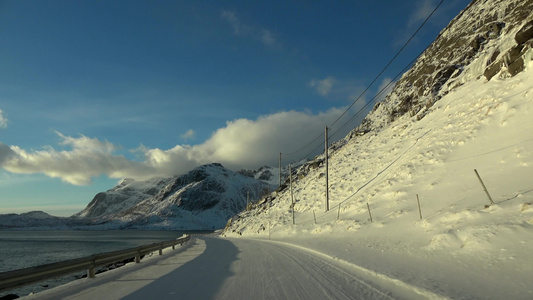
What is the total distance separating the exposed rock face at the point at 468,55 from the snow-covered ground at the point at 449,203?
3.49m

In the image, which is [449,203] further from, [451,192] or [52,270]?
[52,270]

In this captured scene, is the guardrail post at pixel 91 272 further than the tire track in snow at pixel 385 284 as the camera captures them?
Yes

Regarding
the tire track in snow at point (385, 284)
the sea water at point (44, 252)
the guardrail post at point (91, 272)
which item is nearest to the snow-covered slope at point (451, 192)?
the tire track in snow at point (385, 284)

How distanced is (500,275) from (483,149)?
1820 cm

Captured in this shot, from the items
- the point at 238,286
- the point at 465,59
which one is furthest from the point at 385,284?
the point at 465,59

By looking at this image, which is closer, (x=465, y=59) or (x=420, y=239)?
(x=420, y=239)

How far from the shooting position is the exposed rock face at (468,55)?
34.6 meters

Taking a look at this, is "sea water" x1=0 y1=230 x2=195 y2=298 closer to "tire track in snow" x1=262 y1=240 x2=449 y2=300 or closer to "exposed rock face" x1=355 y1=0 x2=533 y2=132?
"tire track in snow" x1=262 y1=240 x2=449 y2=300

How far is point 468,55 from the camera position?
184 ft

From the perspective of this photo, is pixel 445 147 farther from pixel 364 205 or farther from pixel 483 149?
pixel 364 205

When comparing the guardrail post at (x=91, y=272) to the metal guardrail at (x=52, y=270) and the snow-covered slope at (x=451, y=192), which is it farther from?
the snow-covered slope at (x=451, y=192)

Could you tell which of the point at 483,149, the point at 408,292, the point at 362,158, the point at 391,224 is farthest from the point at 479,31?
the point at 408,292

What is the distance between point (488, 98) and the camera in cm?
3064

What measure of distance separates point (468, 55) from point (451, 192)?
48.1 metres
